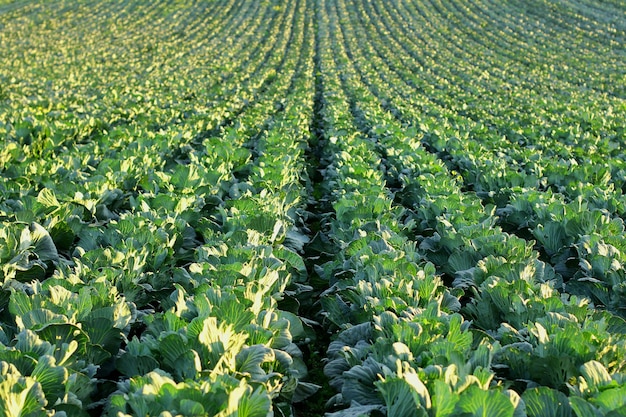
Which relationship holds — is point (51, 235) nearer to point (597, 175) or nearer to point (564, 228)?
point (564, 228)

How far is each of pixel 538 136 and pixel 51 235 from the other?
9075 millimetres

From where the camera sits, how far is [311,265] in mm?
5594

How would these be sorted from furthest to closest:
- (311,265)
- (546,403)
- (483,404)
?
1. (311,265)
2. (546,403)
3. (483,404)

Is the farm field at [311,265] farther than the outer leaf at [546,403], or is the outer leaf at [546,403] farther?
the farm field at [311,265]

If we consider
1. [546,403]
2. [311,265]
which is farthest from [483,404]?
[311,265]

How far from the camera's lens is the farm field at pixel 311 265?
243 centimetres

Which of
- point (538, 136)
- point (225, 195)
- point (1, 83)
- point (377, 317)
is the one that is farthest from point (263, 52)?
point (377, 317)

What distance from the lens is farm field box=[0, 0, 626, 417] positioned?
2432 mm

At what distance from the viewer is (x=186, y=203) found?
212 inches

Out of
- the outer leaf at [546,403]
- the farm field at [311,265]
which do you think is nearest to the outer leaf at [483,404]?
the farm field at [311,265]

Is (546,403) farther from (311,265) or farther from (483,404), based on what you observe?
(311,265)

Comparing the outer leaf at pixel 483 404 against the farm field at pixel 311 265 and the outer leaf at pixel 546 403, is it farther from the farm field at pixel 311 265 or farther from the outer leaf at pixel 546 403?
the outer leaf at pixel 546 403

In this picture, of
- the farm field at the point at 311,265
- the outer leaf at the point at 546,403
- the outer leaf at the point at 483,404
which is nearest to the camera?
the outer leaf at the point at 483,404

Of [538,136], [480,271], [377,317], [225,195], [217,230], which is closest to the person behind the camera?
[377,317]
